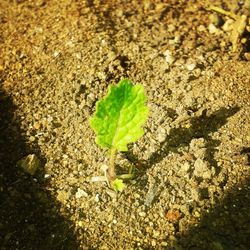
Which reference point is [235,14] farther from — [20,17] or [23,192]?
[23,192]

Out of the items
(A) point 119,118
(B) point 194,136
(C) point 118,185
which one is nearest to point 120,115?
(A) point 119,118

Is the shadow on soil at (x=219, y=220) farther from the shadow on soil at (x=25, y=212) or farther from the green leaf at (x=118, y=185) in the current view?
the shadow on soil at (x=25, y=212)

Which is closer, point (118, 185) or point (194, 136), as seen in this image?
point (118, 185)

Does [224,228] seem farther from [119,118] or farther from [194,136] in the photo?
[119,118]

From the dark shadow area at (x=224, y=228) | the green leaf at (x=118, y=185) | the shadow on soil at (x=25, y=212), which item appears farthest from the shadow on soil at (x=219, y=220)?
the shadow on soil at (x=25, y=212)

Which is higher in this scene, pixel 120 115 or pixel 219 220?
pixel 120 115

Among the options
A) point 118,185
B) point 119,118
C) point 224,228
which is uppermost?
point 119,118

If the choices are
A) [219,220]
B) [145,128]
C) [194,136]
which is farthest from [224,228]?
[145,128]

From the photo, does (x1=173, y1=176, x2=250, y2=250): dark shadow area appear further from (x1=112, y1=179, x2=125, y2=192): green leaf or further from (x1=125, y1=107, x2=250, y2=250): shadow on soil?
(x1=112, y1=179, x2=125, y2=192): green leaf
